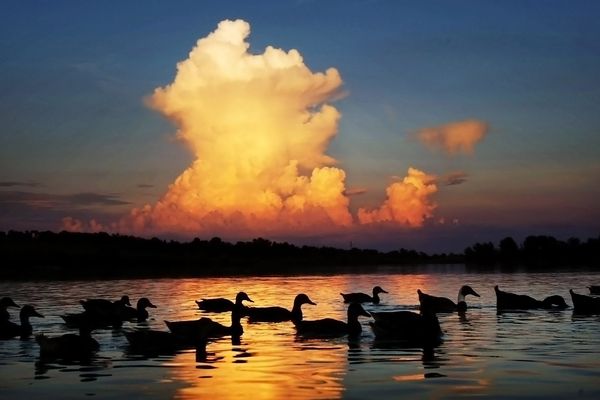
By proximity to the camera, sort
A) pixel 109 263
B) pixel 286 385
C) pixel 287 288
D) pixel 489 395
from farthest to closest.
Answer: pixel 109 263
pixel 287 288
pixel 286 385
pixel 489 395

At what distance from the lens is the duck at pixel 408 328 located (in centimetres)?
2086

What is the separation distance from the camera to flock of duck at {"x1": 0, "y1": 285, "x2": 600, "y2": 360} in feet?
64.0

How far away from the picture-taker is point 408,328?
829 inches

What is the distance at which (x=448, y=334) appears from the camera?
2298 centimetres

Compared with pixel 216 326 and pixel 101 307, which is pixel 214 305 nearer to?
pixel 101 307

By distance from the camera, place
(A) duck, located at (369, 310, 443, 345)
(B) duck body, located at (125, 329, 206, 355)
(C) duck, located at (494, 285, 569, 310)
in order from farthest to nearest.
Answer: (C) duck, located at (494, 285, 569, 310) < (A) duck, located at (369, 310, 443, 345) < (B) duck body, located at (125, 329, 206, 355)

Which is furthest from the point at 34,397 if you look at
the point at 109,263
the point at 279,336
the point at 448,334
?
the point at 109,263

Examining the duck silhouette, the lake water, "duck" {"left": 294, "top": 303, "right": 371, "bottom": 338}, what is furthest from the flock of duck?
the duck silhouette

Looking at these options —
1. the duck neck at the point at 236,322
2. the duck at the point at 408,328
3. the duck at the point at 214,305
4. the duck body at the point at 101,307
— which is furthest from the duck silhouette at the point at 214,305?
the duck at the point at 408,328

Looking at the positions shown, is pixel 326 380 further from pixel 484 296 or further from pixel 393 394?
pixel 484 296

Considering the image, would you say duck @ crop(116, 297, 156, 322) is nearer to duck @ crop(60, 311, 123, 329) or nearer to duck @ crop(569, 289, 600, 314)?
duck @ crop(60, 311, 123, 329)

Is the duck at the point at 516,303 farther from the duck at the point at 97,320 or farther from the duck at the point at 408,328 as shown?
the duck at the point at 97,320

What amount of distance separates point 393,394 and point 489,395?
58.2 inches

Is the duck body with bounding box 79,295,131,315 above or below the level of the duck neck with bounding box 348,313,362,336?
above
